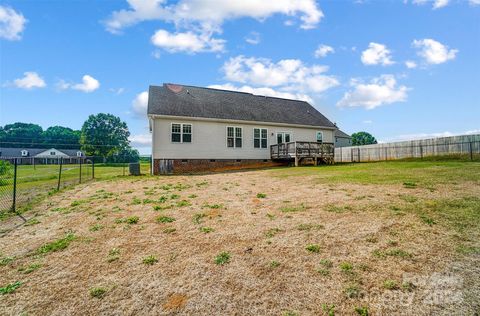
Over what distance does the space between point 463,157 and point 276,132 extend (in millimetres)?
14101

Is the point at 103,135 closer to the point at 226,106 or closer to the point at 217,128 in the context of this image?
the point at 226,106

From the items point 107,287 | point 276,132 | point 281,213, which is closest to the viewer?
point 107,287

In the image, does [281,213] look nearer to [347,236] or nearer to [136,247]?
[347,236]

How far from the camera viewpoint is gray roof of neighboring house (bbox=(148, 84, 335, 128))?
19.2m

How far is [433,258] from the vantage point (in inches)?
148

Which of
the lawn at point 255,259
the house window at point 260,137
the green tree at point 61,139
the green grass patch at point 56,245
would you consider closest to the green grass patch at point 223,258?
the lawn at point 255,259

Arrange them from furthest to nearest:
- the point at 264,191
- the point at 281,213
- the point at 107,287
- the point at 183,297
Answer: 1. the point at 264,191
2. the point at 281,213
3. the point at 107,287
4. the point at 183,297

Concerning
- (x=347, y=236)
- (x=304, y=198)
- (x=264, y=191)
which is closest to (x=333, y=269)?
(x=347, y=236)

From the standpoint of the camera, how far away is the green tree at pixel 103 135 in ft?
204

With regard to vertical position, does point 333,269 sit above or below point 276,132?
below

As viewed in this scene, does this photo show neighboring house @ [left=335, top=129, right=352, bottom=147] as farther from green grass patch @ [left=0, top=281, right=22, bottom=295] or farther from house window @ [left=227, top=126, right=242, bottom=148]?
green grass patch @ [left=0, top=281, right=22, bottom=295]

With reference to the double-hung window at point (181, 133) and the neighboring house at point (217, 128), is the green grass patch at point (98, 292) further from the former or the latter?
Result: the double-hung window at point (181, 133)

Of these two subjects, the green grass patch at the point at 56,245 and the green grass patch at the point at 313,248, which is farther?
the green grass patch at the point at 56,245

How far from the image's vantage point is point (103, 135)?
215ft
